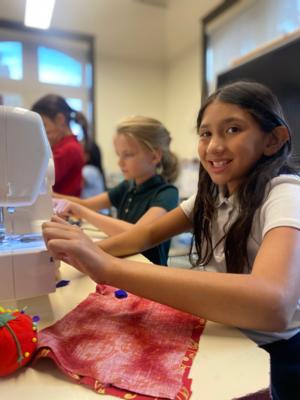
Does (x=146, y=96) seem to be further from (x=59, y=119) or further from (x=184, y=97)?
(x=59, y=119)

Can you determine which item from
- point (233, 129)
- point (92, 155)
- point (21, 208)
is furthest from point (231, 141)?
point (92, 155)

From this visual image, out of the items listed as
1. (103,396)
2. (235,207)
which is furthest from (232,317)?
(235,207)

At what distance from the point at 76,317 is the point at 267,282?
33 centimetres

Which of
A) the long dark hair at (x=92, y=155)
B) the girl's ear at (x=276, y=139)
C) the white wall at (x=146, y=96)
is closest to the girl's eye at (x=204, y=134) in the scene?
the girl's ear at (x=276, y=139)

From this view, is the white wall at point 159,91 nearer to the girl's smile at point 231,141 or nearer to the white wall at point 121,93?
the white wall at point 121,93

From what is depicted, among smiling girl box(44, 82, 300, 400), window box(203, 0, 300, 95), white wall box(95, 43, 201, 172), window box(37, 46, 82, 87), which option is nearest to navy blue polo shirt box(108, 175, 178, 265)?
smiling girl box(44, 82, 300, 400)

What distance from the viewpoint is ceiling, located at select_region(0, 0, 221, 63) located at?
10.9 feet

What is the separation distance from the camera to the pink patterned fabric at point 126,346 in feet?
1.38

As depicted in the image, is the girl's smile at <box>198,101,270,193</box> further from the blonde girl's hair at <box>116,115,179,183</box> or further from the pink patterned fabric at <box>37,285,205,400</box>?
the blonde girl's hair at <box>116,115,179,183</box>

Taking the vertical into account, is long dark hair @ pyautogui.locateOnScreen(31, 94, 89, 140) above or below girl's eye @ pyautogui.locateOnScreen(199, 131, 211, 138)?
above

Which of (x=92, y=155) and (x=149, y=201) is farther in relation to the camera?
(x=92, y=155)

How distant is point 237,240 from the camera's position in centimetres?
71

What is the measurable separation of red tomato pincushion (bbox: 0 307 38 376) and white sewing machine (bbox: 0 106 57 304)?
13cm

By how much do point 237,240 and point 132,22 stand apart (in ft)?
11.9
